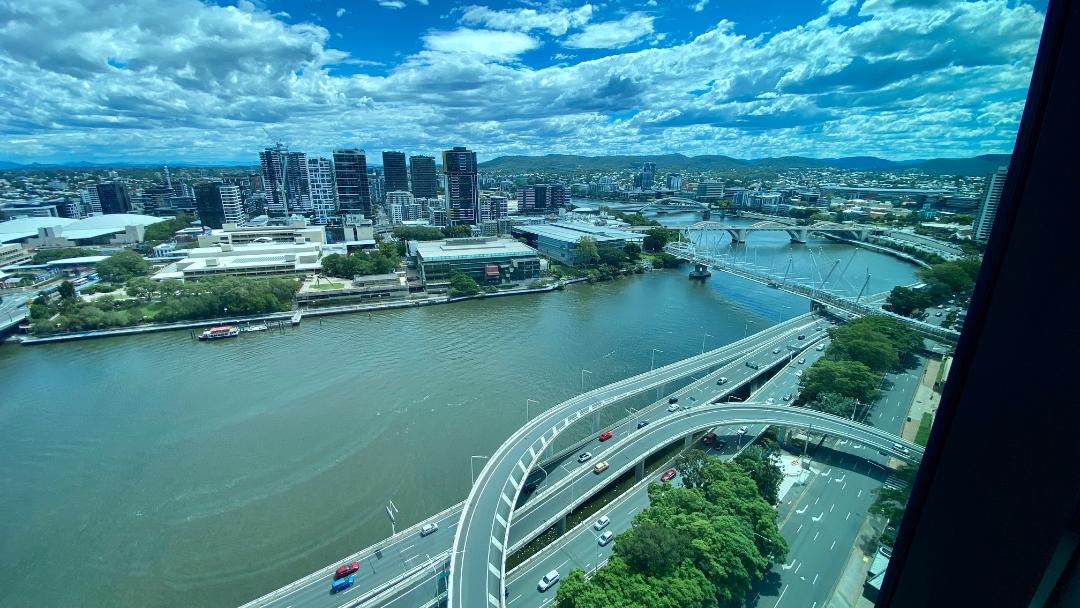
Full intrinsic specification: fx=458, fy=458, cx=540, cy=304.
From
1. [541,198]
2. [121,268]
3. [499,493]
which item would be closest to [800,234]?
[541,198]

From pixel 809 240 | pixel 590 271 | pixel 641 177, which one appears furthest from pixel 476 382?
pixel 641 177

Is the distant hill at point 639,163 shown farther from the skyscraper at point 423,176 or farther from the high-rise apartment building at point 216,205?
the high-rise apartment building at point 216,205

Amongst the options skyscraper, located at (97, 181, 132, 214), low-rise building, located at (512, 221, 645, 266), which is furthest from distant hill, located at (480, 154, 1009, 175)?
skyscraper, located at (97, 181, 132, 214)

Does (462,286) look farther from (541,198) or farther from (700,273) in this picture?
(541,198)

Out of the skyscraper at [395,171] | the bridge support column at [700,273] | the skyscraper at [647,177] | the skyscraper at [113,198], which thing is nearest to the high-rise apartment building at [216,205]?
the skyscraper at [113,198]

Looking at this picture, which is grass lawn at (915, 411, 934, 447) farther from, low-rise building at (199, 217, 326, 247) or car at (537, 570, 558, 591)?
low-rise building at (199, 217, 326, 247)

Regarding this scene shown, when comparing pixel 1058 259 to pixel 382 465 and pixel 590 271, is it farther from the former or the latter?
pixel 590 271
